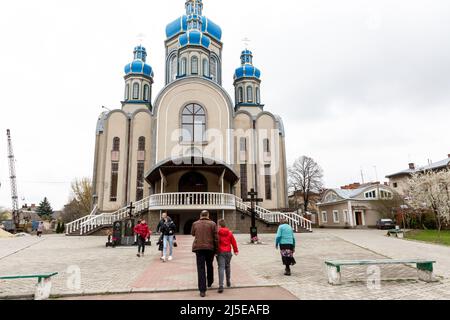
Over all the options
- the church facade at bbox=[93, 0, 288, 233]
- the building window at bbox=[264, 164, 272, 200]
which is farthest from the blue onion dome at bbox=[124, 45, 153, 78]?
the building window at bbox=[264, 164, 272, 200]

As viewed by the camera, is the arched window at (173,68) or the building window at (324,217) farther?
the building window at (324,217)

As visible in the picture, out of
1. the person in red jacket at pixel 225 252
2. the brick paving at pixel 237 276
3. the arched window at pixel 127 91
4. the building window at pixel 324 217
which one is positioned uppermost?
the arched window at pixel 127 91

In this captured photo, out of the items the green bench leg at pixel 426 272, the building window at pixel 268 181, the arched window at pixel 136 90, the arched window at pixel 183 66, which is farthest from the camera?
the arched window at pixel 136 90

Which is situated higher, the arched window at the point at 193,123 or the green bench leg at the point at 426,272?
the arched window at the point at 193,123

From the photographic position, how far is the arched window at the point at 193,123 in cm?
2416

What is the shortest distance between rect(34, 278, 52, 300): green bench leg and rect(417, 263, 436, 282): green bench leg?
7363 millimetres

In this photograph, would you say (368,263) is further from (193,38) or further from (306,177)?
(306,177)

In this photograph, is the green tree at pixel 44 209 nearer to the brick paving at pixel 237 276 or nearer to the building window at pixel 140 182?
the building window at pixel 140 182

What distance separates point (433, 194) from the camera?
25844 mm

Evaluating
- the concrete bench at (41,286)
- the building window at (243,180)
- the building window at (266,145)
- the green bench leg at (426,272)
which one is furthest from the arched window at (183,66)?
the green bench leg at (426,272)

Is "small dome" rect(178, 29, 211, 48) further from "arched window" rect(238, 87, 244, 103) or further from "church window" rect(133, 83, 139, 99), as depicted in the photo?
"arched window" rect(238, 87, 244, 103)

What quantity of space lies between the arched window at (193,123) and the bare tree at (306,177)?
23203 millimetres

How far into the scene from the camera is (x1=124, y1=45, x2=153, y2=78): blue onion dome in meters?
31.9
